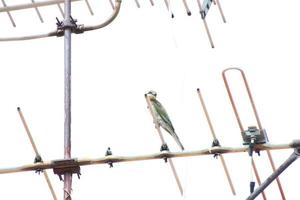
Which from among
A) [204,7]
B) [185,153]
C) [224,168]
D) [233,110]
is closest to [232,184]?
[224,168]

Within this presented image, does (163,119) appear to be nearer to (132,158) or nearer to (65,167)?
(132,158)

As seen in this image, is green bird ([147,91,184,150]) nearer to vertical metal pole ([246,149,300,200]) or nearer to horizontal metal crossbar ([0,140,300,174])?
horizontal metal crossbar ([0,140,300,174])

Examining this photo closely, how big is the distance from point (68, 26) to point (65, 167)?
5.45 ft

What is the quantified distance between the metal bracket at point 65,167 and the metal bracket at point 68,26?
1.57 m

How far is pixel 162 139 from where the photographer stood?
5.99m

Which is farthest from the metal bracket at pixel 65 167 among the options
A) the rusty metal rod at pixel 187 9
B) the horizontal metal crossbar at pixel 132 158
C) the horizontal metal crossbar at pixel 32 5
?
the rusty metal rod at pixel 187 9

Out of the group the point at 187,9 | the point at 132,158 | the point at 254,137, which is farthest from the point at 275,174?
the point at 187,9

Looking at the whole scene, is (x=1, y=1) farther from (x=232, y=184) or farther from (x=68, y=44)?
(x=232, y=184)

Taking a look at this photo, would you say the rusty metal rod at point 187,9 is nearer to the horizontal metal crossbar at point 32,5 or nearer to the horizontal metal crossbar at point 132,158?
the horizontal metal crossbar at point 32,5

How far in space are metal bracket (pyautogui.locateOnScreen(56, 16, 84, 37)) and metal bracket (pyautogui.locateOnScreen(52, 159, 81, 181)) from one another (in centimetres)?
157

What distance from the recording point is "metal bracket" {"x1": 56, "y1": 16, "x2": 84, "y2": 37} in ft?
20.1

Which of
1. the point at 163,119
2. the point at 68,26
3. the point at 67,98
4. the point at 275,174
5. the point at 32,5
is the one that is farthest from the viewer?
the point at 32,5

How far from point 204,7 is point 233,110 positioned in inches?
60.8

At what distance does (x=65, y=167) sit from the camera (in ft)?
16.8
